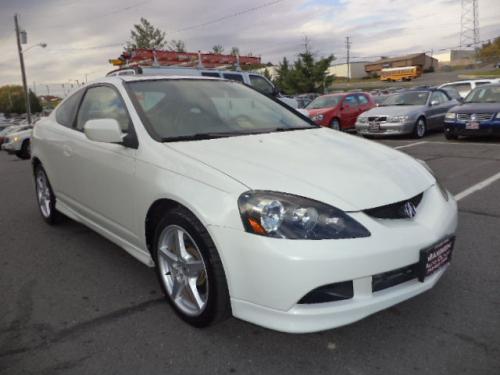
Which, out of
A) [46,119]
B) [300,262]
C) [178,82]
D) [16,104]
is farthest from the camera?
[16,104]

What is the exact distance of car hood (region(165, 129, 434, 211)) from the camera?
7.41ft

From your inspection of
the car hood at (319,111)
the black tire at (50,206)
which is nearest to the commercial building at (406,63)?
the car hood at (319,111)

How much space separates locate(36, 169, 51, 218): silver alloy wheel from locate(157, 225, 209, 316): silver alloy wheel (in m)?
2.45

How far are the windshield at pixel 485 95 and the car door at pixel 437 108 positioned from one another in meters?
1.08

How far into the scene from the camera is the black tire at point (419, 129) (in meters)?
11.6

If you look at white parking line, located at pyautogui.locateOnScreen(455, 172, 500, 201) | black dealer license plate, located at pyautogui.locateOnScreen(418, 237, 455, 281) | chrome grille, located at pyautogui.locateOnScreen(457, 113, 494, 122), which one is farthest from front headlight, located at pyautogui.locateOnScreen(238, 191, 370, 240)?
chrome grille, located at pyautogui.locateOnScreen(457, 113, 494, 122)

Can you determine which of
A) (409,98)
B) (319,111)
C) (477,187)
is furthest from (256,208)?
(319,111)

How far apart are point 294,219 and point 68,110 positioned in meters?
3.04

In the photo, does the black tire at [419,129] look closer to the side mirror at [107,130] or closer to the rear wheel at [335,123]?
the rear wheel at [335,123]

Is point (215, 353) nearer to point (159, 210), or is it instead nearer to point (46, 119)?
point (159, 210)

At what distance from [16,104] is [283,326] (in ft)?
387

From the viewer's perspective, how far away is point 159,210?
2760 millimetres

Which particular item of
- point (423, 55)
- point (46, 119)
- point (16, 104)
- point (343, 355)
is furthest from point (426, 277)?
point (16, 104)

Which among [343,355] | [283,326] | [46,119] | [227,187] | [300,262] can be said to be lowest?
[343,355]
